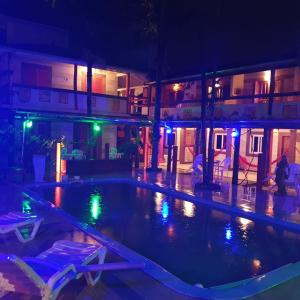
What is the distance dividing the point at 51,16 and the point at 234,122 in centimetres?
1471

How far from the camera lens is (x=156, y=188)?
14.9 metres

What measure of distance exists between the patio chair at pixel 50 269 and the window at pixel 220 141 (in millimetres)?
18987

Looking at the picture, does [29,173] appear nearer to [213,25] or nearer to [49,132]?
[49,132]

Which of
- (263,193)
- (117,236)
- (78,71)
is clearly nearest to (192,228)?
(117,236)

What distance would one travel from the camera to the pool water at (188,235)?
273 inches

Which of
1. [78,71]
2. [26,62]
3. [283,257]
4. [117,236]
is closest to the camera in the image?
[283,257]

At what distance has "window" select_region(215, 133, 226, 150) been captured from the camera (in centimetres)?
2385

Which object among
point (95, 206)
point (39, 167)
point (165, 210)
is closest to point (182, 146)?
point (39, 167)

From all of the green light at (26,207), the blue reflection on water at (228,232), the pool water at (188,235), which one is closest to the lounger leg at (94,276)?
the pool water at (188,235)

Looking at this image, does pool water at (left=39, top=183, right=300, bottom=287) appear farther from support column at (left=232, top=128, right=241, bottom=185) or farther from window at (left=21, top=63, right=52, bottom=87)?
window at (left=21, top=63, right=52, bottom=87)

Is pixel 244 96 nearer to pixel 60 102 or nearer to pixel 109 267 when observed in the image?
pixel 60 102

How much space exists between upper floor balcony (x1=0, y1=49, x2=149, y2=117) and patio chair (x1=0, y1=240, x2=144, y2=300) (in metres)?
14.4

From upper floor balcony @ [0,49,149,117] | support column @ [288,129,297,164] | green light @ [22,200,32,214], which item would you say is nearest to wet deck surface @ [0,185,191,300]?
green light @ [22,200,32,214]

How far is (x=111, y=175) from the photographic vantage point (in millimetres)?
18188
